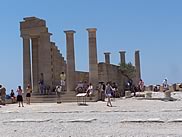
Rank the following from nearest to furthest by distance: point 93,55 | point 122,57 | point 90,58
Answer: point 93,55 → point 90,58 → point 122,57

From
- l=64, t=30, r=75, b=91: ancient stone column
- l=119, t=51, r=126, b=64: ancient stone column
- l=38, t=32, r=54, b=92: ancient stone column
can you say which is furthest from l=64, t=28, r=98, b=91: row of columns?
l=119, t=51, r=126, b=64: ancient stone column

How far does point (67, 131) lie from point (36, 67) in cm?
2627

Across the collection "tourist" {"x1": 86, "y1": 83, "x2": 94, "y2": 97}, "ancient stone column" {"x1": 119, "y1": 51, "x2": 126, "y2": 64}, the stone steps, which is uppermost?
"ancient stone column" {"x1": 119, "y1": 51, "x2": 126, "y2": 64}

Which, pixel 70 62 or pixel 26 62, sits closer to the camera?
pixel 70 62

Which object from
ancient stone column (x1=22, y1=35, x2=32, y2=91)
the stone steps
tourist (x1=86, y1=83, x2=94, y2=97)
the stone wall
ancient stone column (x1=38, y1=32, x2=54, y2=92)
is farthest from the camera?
the stone wall

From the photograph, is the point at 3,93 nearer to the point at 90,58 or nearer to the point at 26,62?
the point at 26,62

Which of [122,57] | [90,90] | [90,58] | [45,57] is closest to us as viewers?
[90,90]

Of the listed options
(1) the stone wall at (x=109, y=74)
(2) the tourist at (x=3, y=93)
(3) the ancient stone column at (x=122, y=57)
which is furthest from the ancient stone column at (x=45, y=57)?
(3) the ancient stone column at (x=122, y=57)

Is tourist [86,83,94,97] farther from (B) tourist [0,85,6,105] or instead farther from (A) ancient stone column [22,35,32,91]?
(A) ancient stone column [22,35,32,91]

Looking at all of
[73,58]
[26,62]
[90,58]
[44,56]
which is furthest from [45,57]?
[90,58]

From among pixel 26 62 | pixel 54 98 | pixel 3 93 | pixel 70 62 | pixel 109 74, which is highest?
pixel 26 62

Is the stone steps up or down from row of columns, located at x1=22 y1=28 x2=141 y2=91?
down

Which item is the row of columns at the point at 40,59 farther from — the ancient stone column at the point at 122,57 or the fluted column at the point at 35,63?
the ancient stone column at the point at 122,57

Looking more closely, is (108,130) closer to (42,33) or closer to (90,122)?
(90,122)
